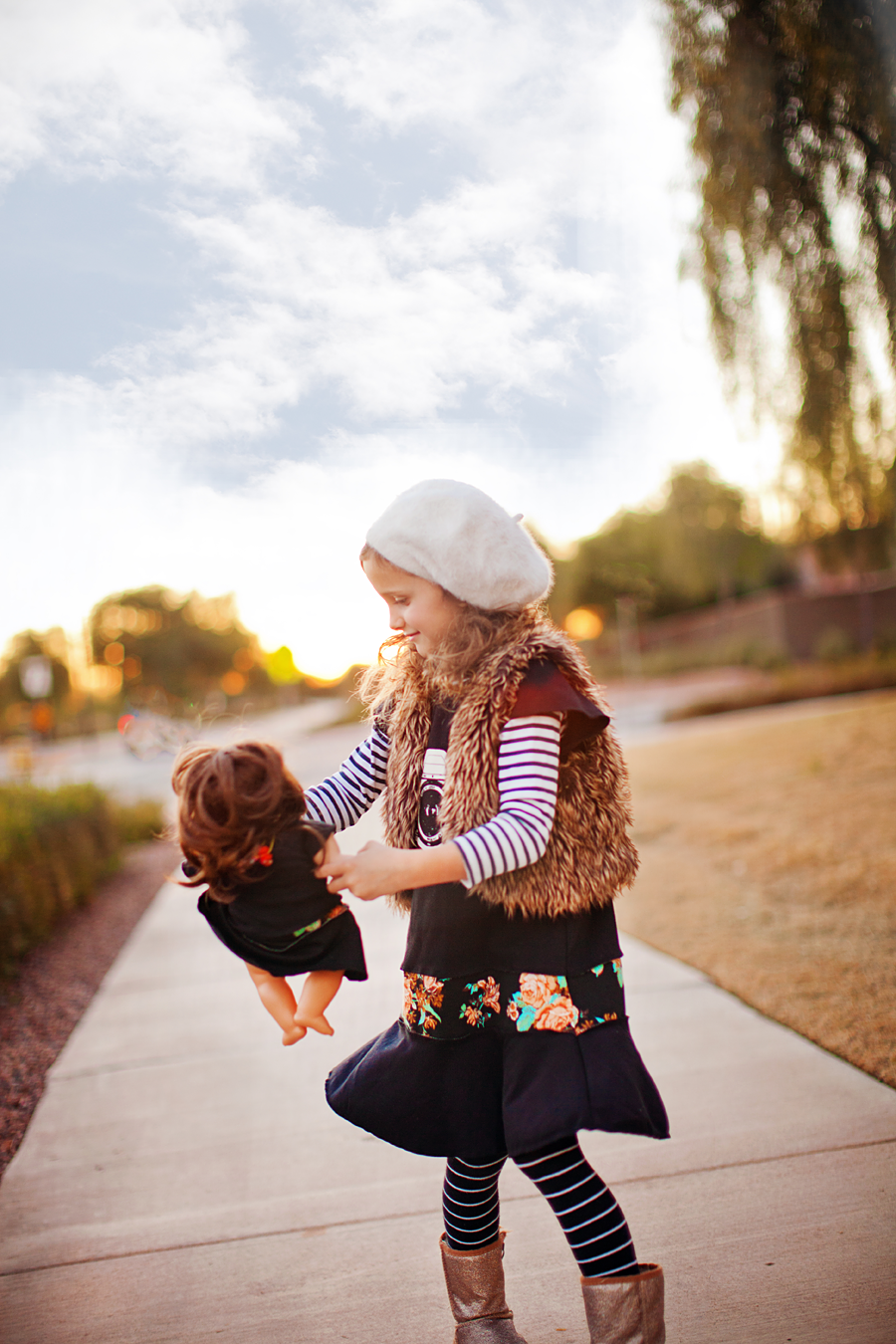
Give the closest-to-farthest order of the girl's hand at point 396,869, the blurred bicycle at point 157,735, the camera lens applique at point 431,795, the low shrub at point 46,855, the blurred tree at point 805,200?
the girl's hand at point 396,869 < the camera lens applique at point 431,795 < the blurred bicycle at point 157,735 < the low shrub at point 46,855 < the blurred tree at point 805,200

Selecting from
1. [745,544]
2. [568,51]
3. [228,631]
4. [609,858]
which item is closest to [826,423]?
[568,51]

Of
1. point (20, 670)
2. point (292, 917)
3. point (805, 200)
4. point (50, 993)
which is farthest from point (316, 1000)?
point (20, 670)

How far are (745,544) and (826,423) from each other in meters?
21.0

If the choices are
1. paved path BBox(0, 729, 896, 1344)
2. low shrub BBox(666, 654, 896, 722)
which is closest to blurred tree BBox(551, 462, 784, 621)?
low shrub BBox(666, 654, 896, 722)

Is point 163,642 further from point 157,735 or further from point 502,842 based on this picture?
point 502,842

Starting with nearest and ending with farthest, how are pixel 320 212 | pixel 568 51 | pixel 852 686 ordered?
pixel 320 212 < pixel 568 51 < pixel 852 686

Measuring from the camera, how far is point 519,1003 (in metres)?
1.65

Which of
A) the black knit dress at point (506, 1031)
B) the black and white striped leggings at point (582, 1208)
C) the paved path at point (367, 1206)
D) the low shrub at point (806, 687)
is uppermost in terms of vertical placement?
the black knit dress at point (506, 1031)

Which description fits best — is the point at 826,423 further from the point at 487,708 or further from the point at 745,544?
the point at 745,544

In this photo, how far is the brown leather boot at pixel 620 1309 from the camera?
5.22 ft

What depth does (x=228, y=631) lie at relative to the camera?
2320 inches

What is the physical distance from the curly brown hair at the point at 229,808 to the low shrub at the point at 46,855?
135 inches

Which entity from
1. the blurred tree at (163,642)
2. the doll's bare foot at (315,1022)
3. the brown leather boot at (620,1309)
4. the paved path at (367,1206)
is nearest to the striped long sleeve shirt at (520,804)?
the doll's bare foot at (315,1022)

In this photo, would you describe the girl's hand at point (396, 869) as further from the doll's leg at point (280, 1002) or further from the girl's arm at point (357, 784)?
the girl's arm at point (357, 784)
